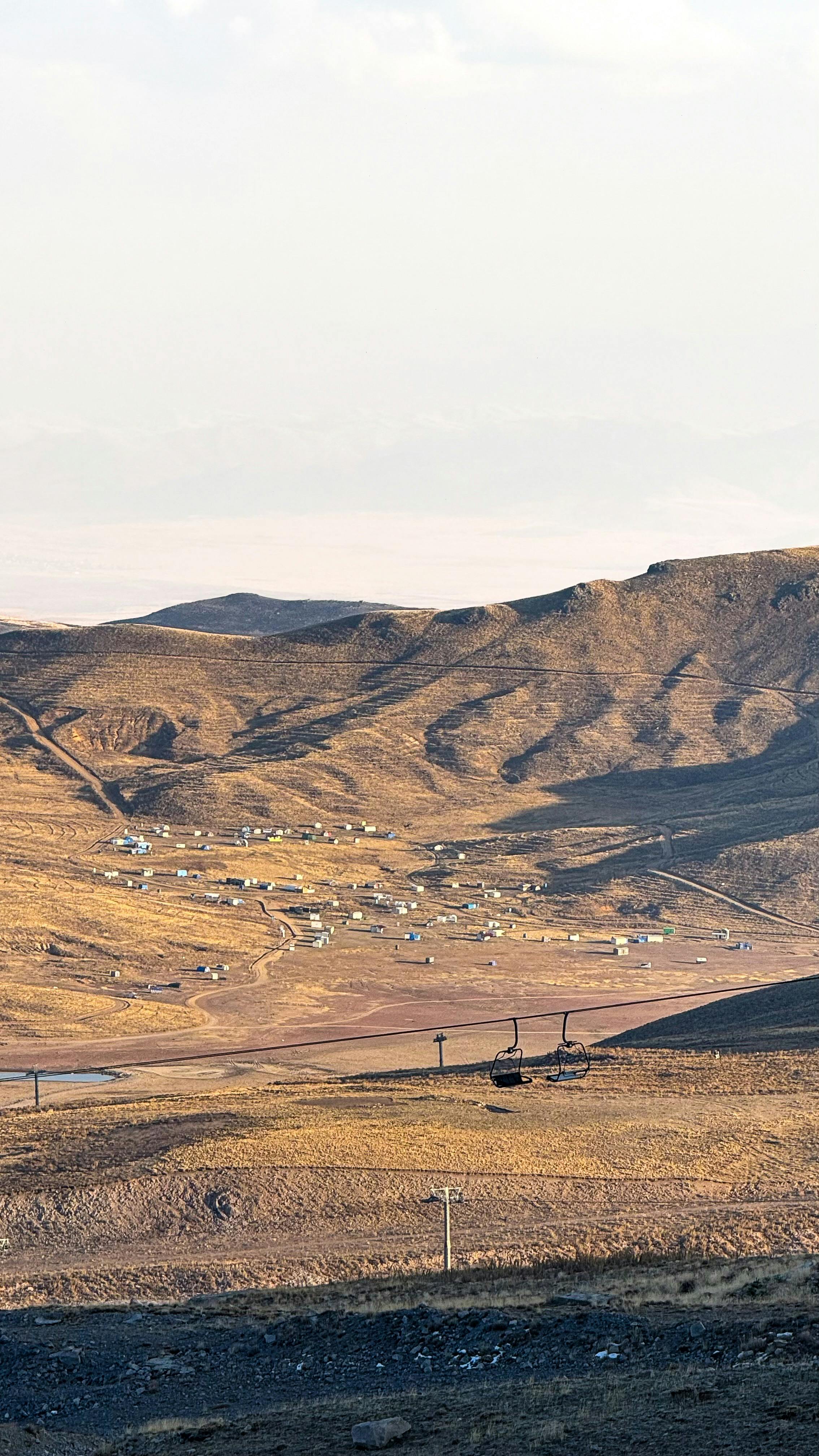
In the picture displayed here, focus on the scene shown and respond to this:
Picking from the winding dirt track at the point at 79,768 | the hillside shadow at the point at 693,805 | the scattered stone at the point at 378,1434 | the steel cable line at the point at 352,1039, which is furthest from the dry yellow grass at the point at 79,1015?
the scattered stone at the point at 378,1434

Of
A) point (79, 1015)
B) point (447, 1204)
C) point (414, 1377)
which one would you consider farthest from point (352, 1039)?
point (414, 1377)

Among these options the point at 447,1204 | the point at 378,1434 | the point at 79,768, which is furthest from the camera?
the point at 79,768

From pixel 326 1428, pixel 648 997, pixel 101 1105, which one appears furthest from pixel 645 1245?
pixel 648 997

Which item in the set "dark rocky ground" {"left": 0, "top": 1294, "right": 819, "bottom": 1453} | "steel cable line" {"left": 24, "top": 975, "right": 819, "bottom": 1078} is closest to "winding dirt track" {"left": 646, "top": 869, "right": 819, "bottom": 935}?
"steel cable line" {"left": 24, "top": 975, "right": 819, "bottom": 1078}

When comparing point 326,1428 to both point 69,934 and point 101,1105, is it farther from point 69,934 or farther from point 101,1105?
point 69,934

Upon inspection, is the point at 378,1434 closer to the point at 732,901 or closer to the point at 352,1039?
the point at 352,1039

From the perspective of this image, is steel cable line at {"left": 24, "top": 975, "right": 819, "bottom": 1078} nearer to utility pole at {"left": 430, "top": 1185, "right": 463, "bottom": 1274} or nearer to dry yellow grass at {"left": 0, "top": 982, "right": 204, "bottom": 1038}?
dry yellow grass at {"left": 0, "top": 982, "right": 204, "bottom": 1038}

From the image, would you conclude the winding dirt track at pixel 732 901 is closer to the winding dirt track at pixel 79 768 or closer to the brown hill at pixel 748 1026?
the brown hill at pixel 748 1026
